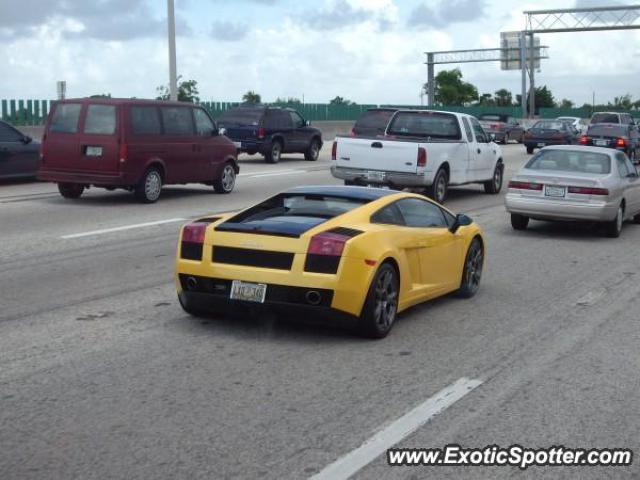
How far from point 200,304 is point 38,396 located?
7.40 ft

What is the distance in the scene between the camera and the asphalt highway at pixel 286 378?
18.5 feet

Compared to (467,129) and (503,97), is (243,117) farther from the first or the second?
(503,97)

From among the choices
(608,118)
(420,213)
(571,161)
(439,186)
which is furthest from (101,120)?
(608,118)

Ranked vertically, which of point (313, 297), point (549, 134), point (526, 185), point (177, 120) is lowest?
point (313, 297)

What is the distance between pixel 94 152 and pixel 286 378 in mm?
12631

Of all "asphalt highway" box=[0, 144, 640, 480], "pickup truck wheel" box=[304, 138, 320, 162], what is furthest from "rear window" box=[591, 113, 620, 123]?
"asphalt highway" box=[0, 144, 640, 480]

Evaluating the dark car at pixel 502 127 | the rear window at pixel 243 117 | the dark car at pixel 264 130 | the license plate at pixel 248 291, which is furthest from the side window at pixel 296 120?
Answer: the license plate at pixel 248 291

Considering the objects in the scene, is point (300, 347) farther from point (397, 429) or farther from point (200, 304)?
point (397, 429)

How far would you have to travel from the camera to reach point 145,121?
19.5 meters

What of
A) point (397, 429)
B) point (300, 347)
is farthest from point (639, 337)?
point (397, 429)

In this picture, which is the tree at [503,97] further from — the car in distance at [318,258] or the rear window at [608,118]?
the car in distance at [318,258]

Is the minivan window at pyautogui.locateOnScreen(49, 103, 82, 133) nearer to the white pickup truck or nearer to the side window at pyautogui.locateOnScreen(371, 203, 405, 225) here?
the white pickup truck

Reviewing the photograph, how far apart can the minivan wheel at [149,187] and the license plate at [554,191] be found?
24.3 ft

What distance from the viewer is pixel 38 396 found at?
6738 mm
